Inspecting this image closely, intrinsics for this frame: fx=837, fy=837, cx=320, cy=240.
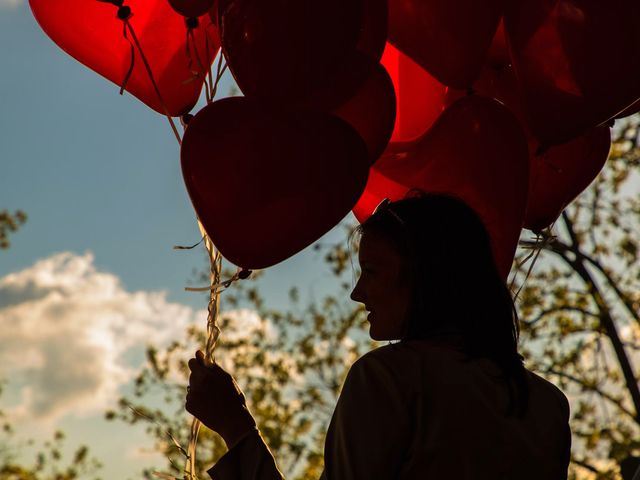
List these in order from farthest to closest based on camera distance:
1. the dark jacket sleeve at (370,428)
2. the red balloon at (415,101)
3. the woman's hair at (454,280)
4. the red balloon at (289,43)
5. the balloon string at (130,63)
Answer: the red balloon at (415,101) < the balloon string at (130,63) < the red balloon at (289,43) < the woman's hair at (454,280) < the dark jacket sleeve at (370,428)

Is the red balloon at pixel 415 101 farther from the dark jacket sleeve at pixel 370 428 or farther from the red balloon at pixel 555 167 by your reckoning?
the dark jacket sleeve at pixel 370 428

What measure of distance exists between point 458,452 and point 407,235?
350 mm

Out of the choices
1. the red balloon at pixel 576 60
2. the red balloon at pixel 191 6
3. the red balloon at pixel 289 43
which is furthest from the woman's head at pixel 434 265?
the red balloon at pixel 191 6

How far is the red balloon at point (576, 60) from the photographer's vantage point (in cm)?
163

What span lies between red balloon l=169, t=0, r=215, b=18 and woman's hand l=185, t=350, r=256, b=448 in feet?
2.24

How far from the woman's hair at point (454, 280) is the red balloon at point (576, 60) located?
463 mm

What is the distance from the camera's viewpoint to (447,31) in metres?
1.82

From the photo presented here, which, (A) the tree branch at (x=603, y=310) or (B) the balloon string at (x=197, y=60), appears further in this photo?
(A) the tree branch at (x=603, y=310)

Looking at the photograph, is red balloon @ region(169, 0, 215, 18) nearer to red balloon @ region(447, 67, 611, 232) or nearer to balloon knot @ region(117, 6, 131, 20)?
balloon knot @ region(117, 6, 131, 20)

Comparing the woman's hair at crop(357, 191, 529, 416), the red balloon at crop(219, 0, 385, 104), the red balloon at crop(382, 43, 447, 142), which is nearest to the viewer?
the woman's hair at crop(357, 191, 529, 416)

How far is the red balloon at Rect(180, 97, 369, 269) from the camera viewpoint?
5.02 ft

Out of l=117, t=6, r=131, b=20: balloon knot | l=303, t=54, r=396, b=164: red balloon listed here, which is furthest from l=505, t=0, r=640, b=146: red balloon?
l=117, t=6, r=131, b=20: balloon knot

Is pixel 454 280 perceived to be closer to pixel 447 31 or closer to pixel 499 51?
pixel 447 31

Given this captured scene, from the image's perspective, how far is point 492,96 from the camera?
2107 mm
